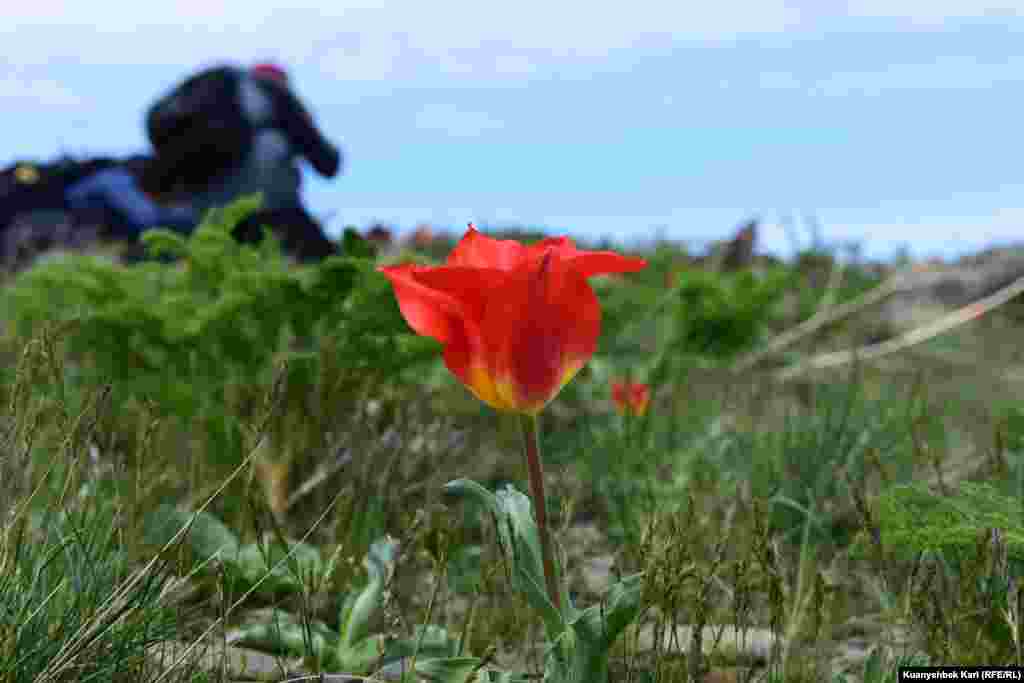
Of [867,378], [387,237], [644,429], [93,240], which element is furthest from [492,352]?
[93,240]

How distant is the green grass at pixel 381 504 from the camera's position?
5.51ft

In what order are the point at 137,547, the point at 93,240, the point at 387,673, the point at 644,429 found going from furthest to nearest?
the point at 93,240 < the point at 644,429 < the point at 137,547 < the point at 387,673

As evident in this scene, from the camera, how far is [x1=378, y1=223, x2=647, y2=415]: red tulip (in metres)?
1.33

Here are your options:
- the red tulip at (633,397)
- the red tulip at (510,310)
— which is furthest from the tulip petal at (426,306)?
the red tulip at (633,397)

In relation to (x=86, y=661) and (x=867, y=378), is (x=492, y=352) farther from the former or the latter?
(x=867, y=378)

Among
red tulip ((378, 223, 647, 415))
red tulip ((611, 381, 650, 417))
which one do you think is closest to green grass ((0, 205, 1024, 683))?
red tulip ((611, 381, 650, 417))

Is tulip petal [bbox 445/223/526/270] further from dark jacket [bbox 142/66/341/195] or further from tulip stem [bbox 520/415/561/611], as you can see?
dark jacket [bbox 142/66/341/195]

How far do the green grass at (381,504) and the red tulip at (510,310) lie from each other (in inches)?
12.1

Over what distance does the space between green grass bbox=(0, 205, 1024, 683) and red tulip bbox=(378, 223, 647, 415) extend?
308 millimetres

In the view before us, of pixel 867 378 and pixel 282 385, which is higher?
pixel 282 385

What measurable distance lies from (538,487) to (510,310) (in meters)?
0.23

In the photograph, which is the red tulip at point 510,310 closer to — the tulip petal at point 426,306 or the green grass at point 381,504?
the tulip petal at point 426,306

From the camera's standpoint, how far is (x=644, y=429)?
330 cm

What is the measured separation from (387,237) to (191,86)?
1542mm
